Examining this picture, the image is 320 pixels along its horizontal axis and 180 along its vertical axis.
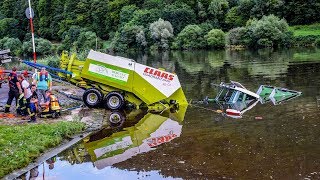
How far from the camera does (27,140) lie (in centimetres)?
1412

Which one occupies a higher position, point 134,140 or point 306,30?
point 306,30

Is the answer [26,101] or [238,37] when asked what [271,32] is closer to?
[238,37]

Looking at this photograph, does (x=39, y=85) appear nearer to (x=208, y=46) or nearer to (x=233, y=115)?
(x=233, y=115)

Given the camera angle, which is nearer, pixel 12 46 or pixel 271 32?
pixel 271 32

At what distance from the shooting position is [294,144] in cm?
1402

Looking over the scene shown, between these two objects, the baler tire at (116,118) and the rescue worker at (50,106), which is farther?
the baler tire at (116,118)

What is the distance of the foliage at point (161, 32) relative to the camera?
282ft

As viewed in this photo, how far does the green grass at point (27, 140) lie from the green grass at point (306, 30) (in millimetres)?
65600

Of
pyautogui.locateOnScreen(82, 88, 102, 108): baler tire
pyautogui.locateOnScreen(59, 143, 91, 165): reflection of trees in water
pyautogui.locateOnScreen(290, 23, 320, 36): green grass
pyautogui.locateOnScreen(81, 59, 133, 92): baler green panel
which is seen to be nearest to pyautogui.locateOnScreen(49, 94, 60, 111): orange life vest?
pyautogui.locateOnScreen(82, 88, 102, 108): baler tire

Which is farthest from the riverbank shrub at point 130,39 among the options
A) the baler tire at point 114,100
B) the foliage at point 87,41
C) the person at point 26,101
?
the person at point 26,101

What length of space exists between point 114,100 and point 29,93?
418cm

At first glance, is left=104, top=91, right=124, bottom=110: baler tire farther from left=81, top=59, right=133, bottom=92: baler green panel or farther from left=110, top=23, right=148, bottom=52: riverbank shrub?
left=110, top=23, right=148, bottom=52: riverbank shrub

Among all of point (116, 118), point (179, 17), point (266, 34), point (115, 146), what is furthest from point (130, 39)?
point (115, 146)

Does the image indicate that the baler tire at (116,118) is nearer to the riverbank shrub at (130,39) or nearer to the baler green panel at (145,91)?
the baler green panel at (145,91)
